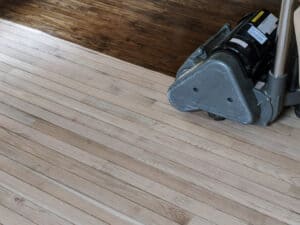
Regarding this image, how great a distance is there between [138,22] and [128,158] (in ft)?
3.51

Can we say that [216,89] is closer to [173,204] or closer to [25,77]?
[173,204]

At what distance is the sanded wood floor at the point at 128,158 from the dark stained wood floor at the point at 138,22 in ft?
0.54

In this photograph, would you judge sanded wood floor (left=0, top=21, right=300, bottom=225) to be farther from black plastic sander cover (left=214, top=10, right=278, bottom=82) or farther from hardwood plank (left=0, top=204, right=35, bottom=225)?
black plastic sander cover (left=214, top=10, right=278, bottom=82)

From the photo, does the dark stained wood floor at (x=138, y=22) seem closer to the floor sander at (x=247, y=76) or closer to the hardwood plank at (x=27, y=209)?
the floor sander at (x=247, y=76)

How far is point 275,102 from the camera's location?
172 cm

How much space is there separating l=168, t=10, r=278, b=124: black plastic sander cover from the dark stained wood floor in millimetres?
380

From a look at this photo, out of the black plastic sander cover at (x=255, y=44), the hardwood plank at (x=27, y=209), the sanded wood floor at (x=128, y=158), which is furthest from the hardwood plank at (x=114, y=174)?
the black plastic sander cover at (x=255, y=44)

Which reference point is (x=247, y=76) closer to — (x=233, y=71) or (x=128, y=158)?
(x=233, y=71)

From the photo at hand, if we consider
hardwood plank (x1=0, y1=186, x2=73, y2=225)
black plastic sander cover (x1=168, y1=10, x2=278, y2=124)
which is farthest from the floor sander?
hardwood plank (x1=0, y1=186, x2=73, y2=225)

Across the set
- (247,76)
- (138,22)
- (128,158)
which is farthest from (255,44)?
(138,22)

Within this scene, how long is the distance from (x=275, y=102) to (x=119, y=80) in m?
0.74

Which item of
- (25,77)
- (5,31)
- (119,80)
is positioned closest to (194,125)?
(119,80)

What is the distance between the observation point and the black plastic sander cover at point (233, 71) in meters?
1.69

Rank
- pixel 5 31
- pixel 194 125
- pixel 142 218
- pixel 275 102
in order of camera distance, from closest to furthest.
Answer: pixel 142 218, pixel 275 102, pixel 194 125, pixel 5 31
